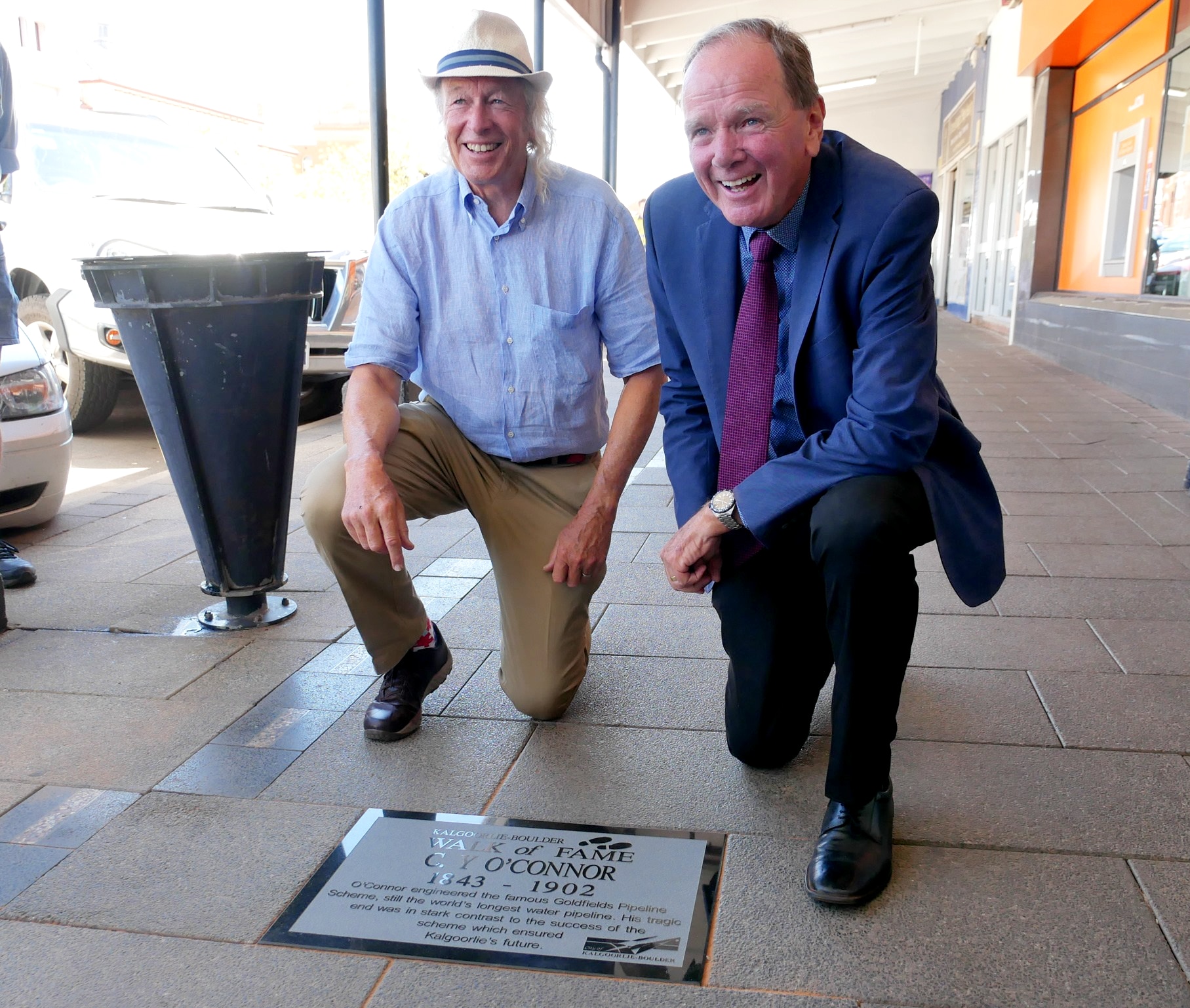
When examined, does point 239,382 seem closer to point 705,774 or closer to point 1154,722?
point 705,774

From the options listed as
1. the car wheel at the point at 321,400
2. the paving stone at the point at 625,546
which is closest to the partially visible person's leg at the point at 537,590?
the paving stone at the point at 625,546

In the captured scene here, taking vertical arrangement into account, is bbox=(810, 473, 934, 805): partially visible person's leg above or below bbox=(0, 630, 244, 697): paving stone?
above

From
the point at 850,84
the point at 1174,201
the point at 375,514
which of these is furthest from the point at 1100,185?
the point at 850,84

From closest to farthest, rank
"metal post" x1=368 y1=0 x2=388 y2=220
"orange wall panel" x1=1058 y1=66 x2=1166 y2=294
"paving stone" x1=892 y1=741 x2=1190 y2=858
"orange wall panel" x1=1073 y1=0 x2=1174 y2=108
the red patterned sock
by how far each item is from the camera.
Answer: "paving stone" x1=892 y1=741 x2=1190 y2=858 < the red patterned sock < "metal post" x1=368 y1=0 x2=388 y2=220 < "orange wall panel" x1=1073 y1=0 x2=1174 y2=108 < "orange wall panel" x1=1058 y1=66 x2=1166 y2=294

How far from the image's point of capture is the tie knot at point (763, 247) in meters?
2.06

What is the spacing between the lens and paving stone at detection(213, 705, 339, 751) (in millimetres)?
2514

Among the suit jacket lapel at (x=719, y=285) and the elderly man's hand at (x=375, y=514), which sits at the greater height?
the suit jacket lapel at (x=719, y=285)

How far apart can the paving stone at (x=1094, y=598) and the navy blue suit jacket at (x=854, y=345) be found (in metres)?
1.38

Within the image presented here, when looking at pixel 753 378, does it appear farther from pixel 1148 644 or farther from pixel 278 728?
pixel 1148 644

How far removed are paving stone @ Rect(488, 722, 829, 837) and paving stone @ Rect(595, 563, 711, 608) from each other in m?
0.93

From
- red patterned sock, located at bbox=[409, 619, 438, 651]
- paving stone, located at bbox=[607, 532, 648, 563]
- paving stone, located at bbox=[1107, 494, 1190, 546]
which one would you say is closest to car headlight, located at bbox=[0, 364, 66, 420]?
paving stone, located at bbox=[607, 532, 648, 563]

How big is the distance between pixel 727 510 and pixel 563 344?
739 millimetres

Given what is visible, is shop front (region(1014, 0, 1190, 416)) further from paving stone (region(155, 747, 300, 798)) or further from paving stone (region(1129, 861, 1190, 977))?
paving stone (region(155, 747, 300, 798))

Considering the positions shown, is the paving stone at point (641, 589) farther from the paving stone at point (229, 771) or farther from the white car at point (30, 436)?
the white car at point (30, 436)
